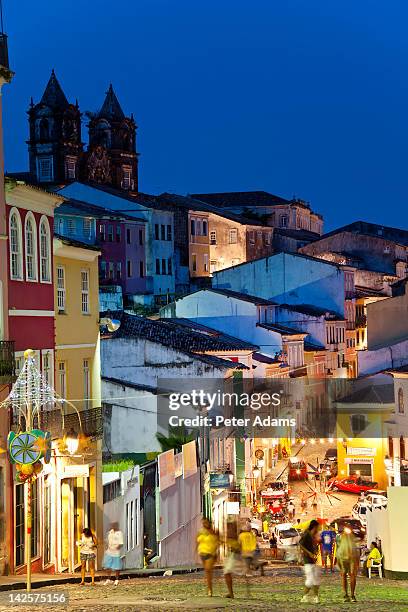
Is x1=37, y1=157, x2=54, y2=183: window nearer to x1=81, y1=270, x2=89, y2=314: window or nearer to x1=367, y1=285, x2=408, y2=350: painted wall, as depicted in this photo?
x1=367, y1=285, x2=408, y2=350: painted wall

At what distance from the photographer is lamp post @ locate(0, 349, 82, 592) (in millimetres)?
22500

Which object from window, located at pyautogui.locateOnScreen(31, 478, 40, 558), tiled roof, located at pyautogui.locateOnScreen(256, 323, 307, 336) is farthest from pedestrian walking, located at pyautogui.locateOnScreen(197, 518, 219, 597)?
tiled roof, located at pyautogui.locateOnScreen(256, 323, 307, 336)

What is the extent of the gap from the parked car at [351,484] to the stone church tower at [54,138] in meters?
62.5

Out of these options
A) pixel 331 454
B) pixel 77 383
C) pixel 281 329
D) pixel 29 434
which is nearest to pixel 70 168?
pixel 281 329

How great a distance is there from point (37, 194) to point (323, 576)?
9.75m

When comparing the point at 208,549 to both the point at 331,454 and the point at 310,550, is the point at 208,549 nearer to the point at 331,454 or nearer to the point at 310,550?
the point at 310,550

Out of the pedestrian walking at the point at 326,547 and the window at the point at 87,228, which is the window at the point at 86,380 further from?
the window at the point at 87,228

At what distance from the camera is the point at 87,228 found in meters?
80.6

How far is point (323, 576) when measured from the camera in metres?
28.6

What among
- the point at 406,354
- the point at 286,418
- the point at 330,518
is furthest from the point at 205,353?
the point at 406,354

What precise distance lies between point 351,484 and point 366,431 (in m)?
3.88

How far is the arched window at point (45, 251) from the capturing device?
2839 cm

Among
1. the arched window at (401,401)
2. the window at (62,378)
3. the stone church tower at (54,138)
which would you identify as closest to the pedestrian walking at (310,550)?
the window at (62,378)

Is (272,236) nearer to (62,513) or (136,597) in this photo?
(62,513)
